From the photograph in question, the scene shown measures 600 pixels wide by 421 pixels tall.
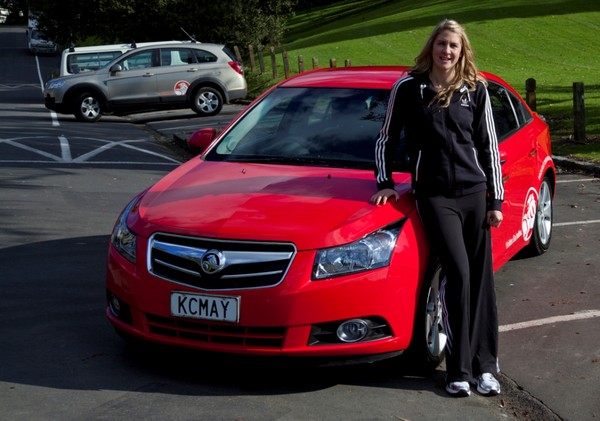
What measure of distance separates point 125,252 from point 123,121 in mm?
19959

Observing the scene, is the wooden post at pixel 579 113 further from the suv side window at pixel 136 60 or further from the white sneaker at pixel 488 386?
the suv side window at pixel 136 60

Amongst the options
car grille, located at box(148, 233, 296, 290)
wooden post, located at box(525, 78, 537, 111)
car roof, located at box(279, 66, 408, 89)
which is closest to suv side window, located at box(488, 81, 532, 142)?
car roof, located at box(279, 66, 408, 89)

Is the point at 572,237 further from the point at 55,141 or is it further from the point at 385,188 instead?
the point at 55,141

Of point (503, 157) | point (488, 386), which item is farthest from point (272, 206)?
point (503, 157)

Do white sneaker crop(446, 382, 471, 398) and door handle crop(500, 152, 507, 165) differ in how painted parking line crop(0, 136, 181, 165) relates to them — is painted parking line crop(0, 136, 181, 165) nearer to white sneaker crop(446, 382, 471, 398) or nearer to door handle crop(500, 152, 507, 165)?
door handle crop(500, 152, 507, 165)

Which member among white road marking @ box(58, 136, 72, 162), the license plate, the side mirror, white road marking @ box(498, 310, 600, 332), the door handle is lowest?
white road marking @ box(58, 136, 72, 162)

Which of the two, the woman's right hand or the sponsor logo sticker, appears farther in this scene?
the sponsor logo sticker

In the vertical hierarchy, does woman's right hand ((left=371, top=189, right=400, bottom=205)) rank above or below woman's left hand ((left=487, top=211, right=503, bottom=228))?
above

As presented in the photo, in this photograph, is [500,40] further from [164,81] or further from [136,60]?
[136,60]

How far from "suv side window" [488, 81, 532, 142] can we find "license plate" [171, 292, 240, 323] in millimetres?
2902

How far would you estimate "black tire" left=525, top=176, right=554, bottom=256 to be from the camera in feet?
28.2

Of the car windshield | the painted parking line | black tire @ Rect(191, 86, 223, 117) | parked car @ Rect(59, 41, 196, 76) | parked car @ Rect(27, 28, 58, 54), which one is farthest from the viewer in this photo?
parked car @ Rect(27, 28, 58, 54)

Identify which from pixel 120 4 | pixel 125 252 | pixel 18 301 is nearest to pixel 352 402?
pixel 125 252

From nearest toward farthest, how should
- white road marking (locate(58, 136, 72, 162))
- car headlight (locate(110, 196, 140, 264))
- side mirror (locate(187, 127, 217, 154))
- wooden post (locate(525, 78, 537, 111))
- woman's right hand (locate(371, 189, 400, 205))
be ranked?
woman's right hand (locate(371, 189, 400, 205)), car headlight (locate(110, 196, 140, 264)), side mirror (locate(187, 127, 217, 154)), white road marking (locate(58, 136, 72, 162)), wooden post (locate(525, 78, 537, 111))
